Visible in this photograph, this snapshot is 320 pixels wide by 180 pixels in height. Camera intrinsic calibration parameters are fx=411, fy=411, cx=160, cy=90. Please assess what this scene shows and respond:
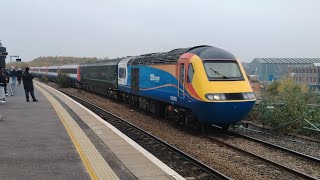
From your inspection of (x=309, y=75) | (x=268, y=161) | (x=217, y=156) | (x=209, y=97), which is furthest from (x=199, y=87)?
(x=309, y=75)

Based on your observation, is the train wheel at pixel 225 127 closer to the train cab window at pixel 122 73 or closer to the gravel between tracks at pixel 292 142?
the gravel between tracks at pixel 292 142

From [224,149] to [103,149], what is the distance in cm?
387

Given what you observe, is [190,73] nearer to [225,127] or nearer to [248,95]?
[248,95]

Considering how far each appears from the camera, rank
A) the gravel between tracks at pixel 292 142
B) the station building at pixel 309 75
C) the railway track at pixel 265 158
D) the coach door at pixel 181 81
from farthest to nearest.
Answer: the station building at pixel 309 75
the coach door at pixel 181 81
the gravel between tracks at pixel 292 142
the railway track at pixel 265 158

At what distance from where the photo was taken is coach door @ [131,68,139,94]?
2136 cm

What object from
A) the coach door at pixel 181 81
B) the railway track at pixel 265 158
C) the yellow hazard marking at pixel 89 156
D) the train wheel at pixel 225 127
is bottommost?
the railway track at pixel 265 158

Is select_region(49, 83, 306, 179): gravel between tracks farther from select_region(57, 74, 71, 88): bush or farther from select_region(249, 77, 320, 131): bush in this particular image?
select_region(57, 74, 71, 88): bush

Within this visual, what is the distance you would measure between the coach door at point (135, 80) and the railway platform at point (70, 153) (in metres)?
7.28

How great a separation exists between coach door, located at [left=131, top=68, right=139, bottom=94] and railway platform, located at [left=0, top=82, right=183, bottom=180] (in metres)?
7.28

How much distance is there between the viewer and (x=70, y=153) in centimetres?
890

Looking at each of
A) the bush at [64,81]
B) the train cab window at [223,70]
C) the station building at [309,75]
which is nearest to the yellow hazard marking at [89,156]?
the train cab window at [223,70]

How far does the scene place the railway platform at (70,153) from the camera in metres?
7.27

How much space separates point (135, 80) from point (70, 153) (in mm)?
13081

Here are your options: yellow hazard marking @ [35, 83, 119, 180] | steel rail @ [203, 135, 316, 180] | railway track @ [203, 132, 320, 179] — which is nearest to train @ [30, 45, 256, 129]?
railway track @ [203, 132, 320, 179]
